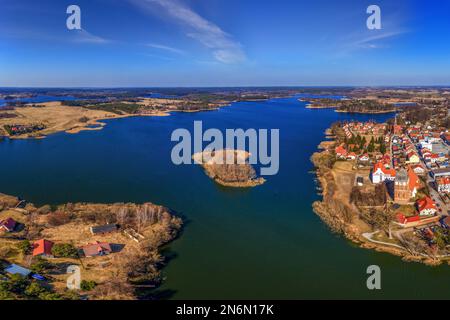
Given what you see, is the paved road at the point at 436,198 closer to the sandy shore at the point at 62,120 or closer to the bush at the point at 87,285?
the bush at the point at 87,285

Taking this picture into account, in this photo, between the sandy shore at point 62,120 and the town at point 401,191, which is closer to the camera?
the town at point 401,191

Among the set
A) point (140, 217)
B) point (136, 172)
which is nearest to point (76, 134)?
point (136, 172)

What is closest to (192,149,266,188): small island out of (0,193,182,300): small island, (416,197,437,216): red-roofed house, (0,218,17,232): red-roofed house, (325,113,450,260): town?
(325,113,450,260): town

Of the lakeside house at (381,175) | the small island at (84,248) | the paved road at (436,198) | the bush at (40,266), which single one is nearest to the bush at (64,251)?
the small island at (84,248)

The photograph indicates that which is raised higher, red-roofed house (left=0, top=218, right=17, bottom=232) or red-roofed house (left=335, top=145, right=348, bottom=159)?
red-roofed house (left=335, top=145, right=348, bottom=159)

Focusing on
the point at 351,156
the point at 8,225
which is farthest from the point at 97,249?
the point at 351,156

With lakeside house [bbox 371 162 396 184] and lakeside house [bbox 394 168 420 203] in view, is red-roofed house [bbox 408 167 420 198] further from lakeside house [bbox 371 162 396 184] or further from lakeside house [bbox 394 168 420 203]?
lakeside house [bbox 371 162 396 184]
